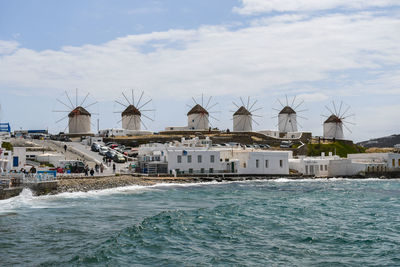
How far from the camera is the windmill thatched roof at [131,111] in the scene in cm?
9988

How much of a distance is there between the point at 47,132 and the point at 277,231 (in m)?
76.4

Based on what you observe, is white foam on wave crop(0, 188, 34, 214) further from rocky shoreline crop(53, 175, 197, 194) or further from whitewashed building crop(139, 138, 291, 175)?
whitewashed building crop(139, 138, 291, 175)

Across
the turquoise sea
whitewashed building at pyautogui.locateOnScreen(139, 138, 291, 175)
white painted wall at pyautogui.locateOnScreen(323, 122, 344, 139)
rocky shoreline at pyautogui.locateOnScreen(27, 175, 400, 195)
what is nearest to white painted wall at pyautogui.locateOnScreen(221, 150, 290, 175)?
whitewashed building at pyautogui.locateOnScreen(139, 138, 291, 175)

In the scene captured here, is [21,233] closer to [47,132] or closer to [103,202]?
[103,202]

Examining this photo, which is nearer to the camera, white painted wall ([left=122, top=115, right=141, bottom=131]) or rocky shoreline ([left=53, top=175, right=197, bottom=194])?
rocky shoreline ([left=53, top=175, right=197, bottom=194])

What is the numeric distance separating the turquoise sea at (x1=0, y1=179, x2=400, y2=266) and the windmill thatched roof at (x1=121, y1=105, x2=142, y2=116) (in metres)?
63.2

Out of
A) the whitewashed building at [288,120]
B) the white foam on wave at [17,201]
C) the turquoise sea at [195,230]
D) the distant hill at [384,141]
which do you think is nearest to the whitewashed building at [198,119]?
the whitewashed building at [288,120]

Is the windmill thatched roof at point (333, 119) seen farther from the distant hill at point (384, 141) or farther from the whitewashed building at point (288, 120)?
the distant hill at point (384, 141)

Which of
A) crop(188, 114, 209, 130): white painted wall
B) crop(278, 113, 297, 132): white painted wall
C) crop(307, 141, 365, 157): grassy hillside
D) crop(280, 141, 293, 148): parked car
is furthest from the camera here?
crop(278, 113, 297, 132): white painted wall

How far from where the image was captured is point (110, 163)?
55281 mm

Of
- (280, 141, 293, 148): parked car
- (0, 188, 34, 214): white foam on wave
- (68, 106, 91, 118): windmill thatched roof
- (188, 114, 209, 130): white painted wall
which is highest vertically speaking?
(68, 106, 91, 118): windmill thatched roof

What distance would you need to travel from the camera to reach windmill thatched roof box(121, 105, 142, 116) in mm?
99875

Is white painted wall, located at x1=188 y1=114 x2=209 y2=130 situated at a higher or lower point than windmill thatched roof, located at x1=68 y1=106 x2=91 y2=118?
lower

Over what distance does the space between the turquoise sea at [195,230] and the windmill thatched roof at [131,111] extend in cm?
6323
